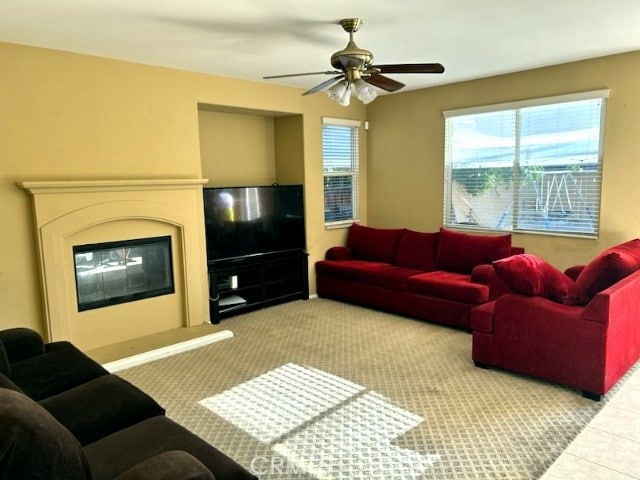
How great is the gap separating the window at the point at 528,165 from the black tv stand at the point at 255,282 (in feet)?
6.59

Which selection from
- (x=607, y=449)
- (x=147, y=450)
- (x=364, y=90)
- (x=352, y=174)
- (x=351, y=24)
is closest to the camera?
(x=147, y=450)

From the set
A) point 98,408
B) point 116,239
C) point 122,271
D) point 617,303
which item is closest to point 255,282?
point 122,271

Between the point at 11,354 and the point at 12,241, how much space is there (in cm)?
140

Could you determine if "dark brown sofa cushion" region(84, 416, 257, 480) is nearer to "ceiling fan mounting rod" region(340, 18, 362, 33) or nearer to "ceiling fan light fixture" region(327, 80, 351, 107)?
"ceiling fan light fixture" region(327, 80, 351, 107)

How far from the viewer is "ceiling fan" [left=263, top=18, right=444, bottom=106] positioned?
3094 millimetres

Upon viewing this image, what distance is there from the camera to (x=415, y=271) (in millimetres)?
5199

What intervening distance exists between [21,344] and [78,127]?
2030 mm

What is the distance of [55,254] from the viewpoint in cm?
379

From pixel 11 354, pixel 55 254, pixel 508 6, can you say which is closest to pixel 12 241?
pixel 55 254

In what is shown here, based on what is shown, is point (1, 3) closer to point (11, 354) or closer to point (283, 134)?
point (11, 354)

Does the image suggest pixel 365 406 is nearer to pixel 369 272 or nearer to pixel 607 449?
pixel 607 449

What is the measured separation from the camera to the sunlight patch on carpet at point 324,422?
2.38m

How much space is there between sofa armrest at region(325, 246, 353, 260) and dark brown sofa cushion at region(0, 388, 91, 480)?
15.5ft

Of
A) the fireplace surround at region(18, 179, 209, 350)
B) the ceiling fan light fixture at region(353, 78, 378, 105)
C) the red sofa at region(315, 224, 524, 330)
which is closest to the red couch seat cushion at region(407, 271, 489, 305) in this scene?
the red sofa at region(315, 224, 524, 330)
